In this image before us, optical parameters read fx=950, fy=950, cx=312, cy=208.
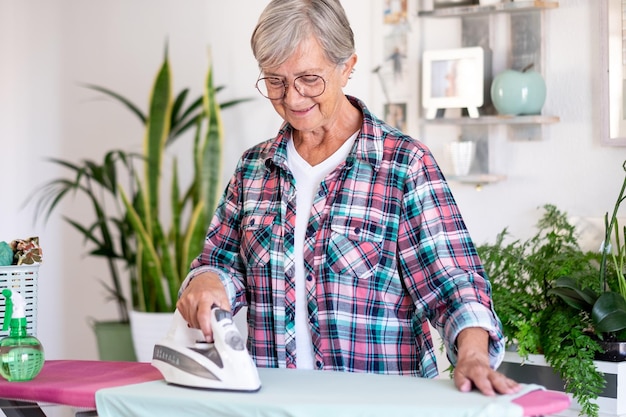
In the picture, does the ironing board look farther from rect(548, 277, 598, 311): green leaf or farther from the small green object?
rect(548, 277, 598, 311): green leaf

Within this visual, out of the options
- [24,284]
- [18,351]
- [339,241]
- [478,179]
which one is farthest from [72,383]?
[478,179]

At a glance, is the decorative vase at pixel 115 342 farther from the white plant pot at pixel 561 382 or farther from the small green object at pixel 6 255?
the small green object at pixel 6 255

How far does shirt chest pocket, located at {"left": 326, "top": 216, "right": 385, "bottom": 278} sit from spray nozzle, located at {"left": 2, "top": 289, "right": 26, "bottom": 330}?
0.60m

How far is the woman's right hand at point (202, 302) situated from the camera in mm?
1706

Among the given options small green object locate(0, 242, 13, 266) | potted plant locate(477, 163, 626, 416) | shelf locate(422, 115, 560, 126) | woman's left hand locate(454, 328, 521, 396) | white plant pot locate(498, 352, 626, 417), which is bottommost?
white plant pot locate(498, 352, 626, 417)

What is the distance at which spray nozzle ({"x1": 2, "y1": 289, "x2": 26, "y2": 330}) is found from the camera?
1824mm

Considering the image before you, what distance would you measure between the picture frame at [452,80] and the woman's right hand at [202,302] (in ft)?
5.41

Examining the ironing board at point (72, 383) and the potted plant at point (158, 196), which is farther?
the potted plant at point (158, 196)

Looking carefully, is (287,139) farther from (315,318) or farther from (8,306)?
(8,306)

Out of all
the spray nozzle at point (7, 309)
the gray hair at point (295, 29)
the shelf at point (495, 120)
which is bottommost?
the spray nozzle at point (7, 309)

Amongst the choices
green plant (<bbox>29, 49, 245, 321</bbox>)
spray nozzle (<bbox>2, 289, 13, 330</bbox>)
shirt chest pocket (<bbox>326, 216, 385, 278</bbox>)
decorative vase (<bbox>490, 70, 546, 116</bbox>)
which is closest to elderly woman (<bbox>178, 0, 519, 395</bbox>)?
shirt chest pocket (<bbox>326, 216, 385, 278</bbox>)

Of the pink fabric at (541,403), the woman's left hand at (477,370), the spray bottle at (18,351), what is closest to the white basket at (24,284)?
the spray bottle at (18,351)

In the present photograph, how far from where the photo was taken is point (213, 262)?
2.02 meters

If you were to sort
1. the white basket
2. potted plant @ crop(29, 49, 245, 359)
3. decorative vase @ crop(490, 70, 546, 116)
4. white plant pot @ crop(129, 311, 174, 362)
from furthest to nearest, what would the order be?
Result: potted plant @ crop(29, 49, 245, 359)
white plant pot @ crop(129, 311, 174, 362)
decorative vase @ crop(490, 70, 546, 116)
the white basket
